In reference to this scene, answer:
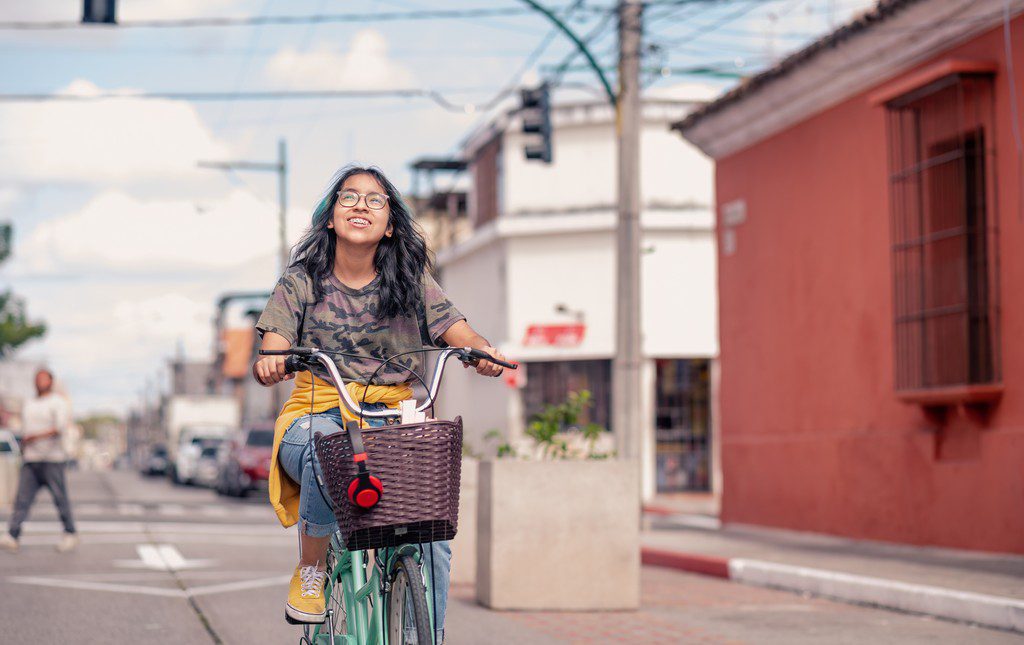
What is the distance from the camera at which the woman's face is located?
4684 mm

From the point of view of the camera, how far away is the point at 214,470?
1538 inches

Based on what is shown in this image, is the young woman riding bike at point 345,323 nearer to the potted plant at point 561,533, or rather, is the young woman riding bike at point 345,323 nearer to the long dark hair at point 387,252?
the long dark hair at point 387,252

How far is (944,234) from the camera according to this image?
12273mm

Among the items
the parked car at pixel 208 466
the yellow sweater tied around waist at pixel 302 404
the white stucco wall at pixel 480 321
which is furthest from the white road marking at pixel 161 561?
the parked car at pixel 208 466

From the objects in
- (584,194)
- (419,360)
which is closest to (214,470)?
(584,194)

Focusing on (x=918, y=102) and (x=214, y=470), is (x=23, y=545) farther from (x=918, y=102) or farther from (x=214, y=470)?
(x=214, y=470)

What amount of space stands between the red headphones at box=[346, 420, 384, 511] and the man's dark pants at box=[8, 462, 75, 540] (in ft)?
30.8

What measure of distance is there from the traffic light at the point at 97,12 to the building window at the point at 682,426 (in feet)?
→ 59.9

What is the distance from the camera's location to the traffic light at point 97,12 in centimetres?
1408

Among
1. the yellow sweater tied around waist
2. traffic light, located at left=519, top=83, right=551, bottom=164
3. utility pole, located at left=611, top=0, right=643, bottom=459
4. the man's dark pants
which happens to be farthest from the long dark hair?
traffic light, located at left=519, top=83, right=551, bottom=164

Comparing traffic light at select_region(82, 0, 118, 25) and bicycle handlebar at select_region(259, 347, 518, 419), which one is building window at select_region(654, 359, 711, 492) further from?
bicycle handlebar at select_region(259, 347, 518, 419)

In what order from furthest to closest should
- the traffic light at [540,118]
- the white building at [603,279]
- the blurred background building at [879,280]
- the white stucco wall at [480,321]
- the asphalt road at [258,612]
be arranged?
the white stucco wall at [480,321], the white building at [603,279], the traffic light at [540,118], the blurred background building at [879,280], the asphalt road at [258,612]

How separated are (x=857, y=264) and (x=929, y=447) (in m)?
2.28

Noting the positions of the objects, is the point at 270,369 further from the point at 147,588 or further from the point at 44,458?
the point at 44,458
